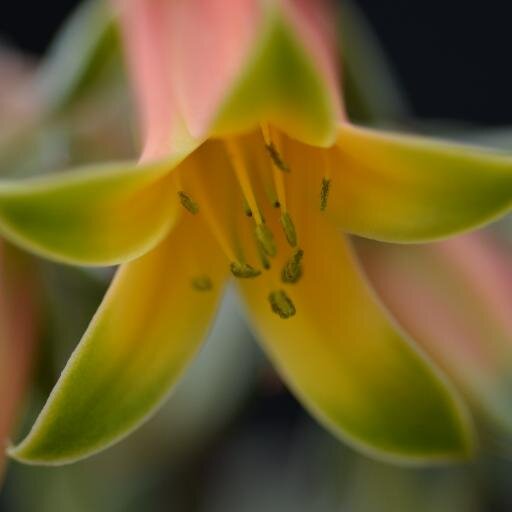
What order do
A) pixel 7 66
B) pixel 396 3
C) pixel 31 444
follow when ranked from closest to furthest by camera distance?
pixel 31 444, pixel 7 66, pixel 396 3

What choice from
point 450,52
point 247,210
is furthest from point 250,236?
point 450,52

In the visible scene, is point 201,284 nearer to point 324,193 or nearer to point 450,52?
point 324,193

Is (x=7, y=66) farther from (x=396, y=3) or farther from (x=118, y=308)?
(x=396, y=3)

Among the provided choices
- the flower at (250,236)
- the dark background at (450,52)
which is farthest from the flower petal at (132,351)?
the dark background at (450,52)

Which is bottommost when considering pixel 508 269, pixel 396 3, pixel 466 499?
pixel 396 3

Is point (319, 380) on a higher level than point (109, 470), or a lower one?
higher

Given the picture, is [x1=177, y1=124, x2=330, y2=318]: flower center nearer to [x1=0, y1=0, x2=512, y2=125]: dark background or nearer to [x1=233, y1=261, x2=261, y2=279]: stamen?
[x1=233, y1=261, x2=261, y2=279]: stamen

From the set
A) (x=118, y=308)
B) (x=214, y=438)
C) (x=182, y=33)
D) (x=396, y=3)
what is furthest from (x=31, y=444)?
(x=396, y=3)

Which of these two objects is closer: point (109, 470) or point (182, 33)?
point (182, 33)
